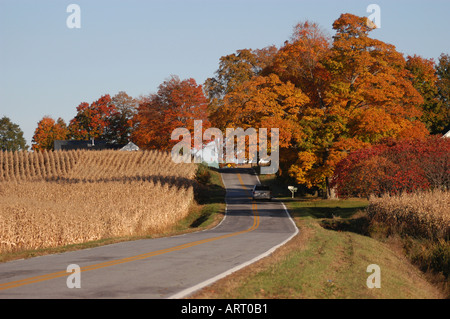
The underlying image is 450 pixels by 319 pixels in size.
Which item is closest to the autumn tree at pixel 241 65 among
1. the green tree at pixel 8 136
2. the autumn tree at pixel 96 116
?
the autumn tree at pixel 96 116

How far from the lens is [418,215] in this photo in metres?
27.4

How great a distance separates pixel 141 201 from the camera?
3394 centimetres

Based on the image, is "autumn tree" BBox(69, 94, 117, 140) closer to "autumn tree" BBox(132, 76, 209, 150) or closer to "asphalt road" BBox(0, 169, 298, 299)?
"autumn tree" BBox(132, 76, 209, 150)

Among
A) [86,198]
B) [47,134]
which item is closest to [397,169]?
[86,198]

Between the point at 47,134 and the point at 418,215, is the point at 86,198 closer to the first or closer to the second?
the point at 418,215

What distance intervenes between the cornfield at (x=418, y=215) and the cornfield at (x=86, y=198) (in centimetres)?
1430

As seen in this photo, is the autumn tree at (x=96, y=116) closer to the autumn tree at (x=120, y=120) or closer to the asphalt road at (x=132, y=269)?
the autumn tree at (x=120, y=120)

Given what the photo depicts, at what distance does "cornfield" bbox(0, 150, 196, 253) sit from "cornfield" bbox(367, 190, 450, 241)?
14296 millimetres

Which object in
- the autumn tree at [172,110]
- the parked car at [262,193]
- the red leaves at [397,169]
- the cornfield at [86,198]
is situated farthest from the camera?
the autumn tree at [172,110]

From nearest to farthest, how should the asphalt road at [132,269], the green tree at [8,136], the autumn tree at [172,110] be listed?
the asphalt road at [132,269] < the autumn tree at [172,110] < the green tree at [8,136]

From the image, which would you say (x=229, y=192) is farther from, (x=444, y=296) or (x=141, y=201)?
(x=444, y=296)

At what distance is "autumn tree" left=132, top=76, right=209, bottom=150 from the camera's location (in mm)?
75688

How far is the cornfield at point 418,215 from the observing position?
85.7 feet
